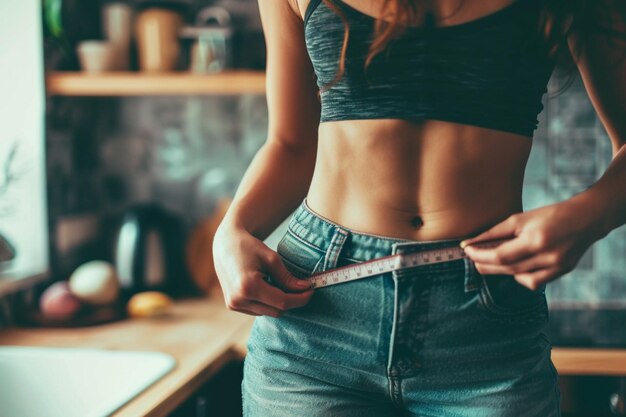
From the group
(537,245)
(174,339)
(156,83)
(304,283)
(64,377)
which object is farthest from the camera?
(156,83)

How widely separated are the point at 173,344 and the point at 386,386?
872 millimetres

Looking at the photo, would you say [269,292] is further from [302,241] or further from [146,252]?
[146,252]

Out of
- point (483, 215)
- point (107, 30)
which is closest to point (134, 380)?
point (483, 215)

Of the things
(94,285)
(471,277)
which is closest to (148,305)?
(94,285)

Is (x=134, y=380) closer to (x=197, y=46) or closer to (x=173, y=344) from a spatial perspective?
(x=173, y=344)

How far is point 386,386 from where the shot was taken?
2.47 ft

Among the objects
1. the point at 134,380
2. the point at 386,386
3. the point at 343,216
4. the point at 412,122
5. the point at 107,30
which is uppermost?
the point at 107,30

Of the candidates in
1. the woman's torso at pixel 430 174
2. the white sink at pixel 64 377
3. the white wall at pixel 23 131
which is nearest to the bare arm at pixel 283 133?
the woman's torso at pixel 430 174

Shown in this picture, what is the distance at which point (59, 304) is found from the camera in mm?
1735

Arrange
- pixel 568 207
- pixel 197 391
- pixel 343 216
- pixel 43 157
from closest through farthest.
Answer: pixel 568 207 → pixel 343 216 → pixel 197 391 → pixel 43 157

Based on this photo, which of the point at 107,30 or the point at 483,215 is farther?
the point at 107,30

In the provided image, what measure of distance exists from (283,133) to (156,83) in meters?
1.01

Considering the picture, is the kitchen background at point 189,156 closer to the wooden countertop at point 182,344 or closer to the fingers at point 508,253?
the wooden countertop at point 182,344

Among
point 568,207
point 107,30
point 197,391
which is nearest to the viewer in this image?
point 568,207
